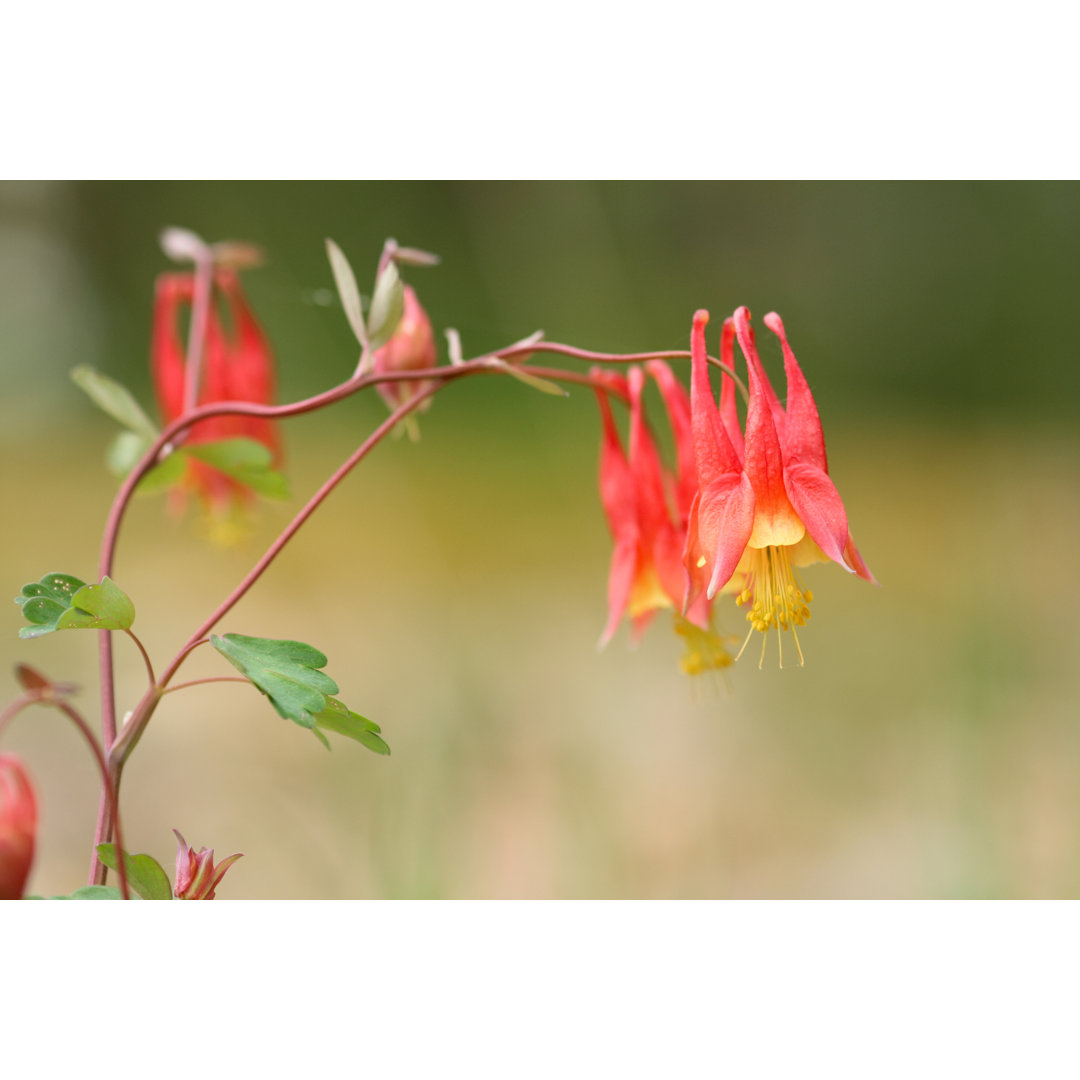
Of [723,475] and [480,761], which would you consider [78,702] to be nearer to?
[480,761]

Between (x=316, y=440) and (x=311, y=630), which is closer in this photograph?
(x=311, y=630)

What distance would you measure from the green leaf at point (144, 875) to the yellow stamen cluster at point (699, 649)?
32 centimetres

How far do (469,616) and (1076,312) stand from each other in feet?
4.64

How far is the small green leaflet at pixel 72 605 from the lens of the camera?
0.42m

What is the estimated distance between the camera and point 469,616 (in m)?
2.02

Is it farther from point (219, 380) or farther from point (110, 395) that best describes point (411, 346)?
point (219, 380)

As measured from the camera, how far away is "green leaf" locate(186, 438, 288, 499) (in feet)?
2.07

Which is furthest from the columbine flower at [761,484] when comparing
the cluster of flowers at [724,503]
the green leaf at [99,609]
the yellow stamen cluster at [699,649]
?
the green leaf at [99,609]

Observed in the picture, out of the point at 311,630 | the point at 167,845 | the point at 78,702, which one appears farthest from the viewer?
the point at 311,630

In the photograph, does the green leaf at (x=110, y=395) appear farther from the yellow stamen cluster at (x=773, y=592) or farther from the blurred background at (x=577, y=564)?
the blurred background at (x=577, y=564)

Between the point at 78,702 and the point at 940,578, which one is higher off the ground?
the point at 940,578

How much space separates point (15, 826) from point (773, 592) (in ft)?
1.25

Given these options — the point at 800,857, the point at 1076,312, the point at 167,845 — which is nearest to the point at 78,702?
the point at 167,845

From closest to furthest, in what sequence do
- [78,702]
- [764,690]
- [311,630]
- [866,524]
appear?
[78,702]
[764,690]
[311,630]
[866,524]
